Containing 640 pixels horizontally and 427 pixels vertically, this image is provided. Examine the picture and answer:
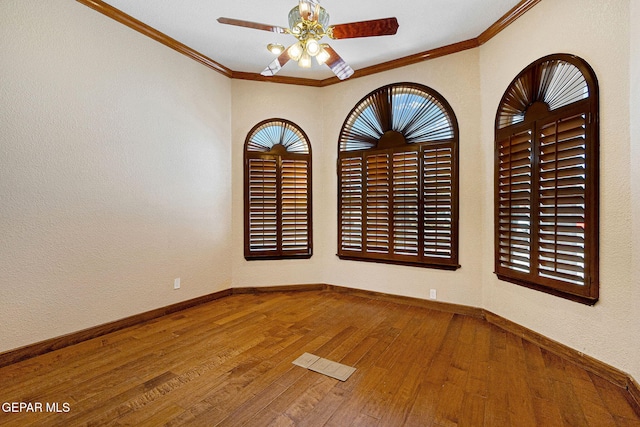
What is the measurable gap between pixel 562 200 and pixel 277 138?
11.0 feet

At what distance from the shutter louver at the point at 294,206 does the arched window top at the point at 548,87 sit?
2514mm

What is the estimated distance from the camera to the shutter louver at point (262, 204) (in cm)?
424

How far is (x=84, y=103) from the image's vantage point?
2.69 m

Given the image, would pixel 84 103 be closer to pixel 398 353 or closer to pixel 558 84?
pixel 398 353

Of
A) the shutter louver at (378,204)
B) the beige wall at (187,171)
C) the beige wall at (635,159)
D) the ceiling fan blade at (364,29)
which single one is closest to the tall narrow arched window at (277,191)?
the beige wall at (187,171)

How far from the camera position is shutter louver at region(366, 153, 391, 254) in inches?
153

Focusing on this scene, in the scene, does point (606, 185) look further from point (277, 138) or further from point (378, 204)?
point (277, 138)

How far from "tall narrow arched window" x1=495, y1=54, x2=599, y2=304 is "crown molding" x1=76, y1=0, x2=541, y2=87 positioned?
0.59m

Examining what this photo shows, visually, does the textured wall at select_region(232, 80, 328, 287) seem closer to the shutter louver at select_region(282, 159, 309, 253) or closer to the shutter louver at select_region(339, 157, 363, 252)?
the shutter louver at select_region(282, 159, 309, 253)

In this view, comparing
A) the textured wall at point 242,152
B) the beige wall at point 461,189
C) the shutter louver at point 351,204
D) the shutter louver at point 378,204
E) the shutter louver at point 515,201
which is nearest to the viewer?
the shutter louver at point 515,201

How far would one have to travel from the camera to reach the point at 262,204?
13.9ft

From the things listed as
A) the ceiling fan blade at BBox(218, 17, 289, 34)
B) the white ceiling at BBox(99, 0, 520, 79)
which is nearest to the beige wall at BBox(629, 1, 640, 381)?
the white ceiling at BBox(99, 0, 520, 79)

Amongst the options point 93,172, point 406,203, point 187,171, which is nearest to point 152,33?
point 187,171

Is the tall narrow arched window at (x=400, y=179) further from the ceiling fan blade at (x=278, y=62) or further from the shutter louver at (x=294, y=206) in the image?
the ceiling fan blade at (x=278, y=62)
